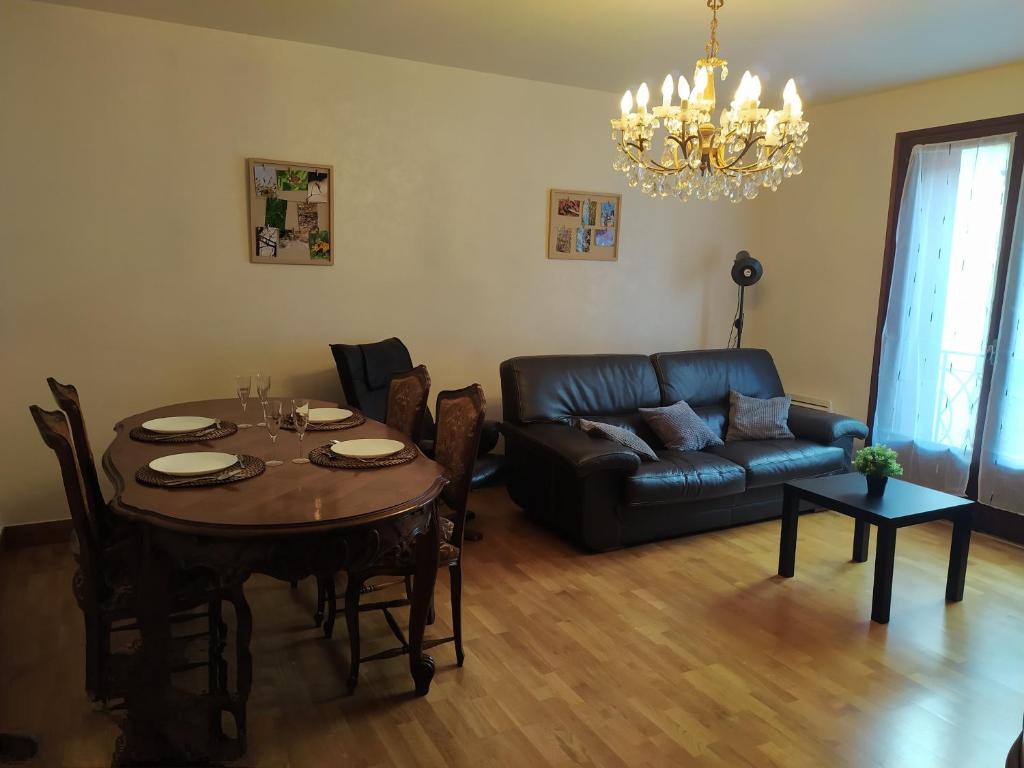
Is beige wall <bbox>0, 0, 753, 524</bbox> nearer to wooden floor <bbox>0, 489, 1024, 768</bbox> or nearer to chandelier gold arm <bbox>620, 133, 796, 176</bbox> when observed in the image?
wooden floor <bbox>0, 489, 1024, 768</bbox>

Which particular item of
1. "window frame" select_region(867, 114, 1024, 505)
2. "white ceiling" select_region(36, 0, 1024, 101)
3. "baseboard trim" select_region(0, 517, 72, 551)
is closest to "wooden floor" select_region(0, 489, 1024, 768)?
"baseboard trim" select_region(0, 517, 72, 551)

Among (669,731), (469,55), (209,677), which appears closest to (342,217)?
(469,55)

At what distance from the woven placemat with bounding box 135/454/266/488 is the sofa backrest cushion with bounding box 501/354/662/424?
6.92ft

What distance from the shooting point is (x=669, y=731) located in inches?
91.0

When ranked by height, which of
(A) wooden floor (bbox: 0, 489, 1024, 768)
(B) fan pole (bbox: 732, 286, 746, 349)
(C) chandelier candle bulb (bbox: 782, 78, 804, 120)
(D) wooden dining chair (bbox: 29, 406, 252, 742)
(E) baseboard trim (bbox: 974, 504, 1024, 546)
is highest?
(C) chandelier candle bulb (bbox: 782, 78, 804, 120)

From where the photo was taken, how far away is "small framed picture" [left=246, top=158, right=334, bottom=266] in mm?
3980

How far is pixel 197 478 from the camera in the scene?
214 centimetres

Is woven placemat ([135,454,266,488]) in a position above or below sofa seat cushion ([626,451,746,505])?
above

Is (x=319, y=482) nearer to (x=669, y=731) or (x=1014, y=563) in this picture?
(x=669, y=731)

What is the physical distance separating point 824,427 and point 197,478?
3763 mm

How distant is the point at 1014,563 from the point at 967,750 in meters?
2.01

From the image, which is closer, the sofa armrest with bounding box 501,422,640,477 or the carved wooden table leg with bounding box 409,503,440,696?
the carved wooden table leg with bounding box 409,503,440,696

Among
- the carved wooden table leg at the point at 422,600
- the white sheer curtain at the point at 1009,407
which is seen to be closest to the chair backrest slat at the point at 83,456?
the carved wooden table leg at the point at 422,600

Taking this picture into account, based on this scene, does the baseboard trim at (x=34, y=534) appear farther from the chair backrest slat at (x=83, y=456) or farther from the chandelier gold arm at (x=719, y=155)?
the chandelier gold arm at (x=719, y=155)
